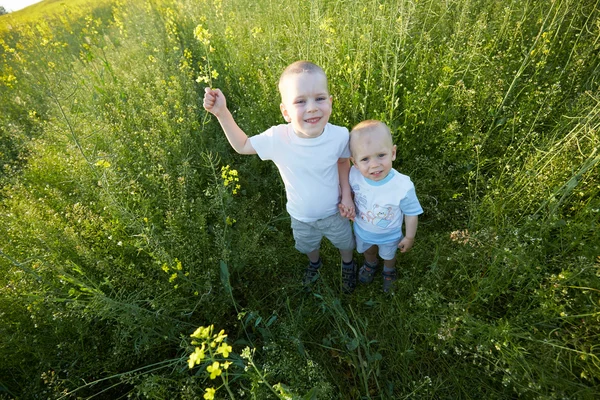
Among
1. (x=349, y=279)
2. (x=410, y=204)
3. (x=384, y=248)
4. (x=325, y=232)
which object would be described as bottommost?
(x=349, y=279)

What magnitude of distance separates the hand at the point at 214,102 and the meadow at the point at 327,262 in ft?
0.35

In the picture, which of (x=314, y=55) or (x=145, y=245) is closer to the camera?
(x=145, y=245)

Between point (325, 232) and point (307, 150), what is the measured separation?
1.99 ft

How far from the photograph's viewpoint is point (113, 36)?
6512 millimetres

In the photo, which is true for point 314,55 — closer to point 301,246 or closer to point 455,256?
point 301,246

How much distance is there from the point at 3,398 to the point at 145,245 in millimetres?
1119

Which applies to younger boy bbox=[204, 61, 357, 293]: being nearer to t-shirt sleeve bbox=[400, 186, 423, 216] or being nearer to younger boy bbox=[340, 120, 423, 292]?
younger boy bbox=[340, 120, 423, 292]

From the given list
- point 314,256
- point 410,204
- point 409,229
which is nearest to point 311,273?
point 314,256

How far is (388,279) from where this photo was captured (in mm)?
2297

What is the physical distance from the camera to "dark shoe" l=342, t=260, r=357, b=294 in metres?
2.40

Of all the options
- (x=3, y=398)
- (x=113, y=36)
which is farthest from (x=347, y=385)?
(x=113, y=36)

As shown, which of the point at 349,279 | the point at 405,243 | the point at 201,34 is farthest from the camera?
the point at 349,279

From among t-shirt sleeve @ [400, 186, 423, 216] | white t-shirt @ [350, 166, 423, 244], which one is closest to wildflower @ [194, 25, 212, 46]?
white t-shirt @ [350, 166, 423, 244]

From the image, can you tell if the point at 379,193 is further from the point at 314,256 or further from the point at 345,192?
the point at 314,256
